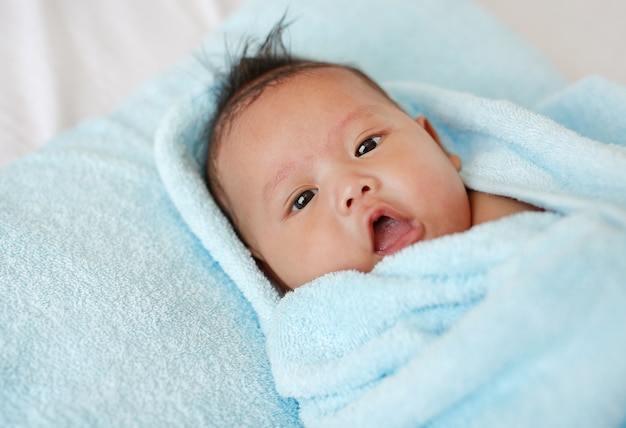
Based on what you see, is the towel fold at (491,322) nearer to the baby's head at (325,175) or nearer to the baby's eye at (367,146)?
the baby's head at (325,175)

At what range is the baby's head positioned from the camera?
3.23ft

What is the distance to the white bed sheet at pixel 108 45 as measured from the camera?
166 centimetres

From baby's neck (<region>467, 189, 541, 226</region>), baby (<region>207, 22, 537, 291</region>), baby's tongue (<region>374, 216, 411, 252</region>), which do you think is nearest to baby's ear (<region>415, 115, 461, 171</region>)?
baby (<region>207, 22, 537, 291</region>)

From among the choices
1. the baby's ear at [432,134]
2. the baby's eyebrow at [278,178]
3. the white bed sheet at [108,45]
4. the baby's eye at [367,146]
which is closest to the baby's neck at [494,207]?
the baby's ear at [432,134]

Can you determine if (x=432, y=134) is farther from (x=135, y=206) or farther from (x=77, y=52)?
(x=77, y=52)

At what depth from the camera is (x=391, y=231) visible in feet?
3.33

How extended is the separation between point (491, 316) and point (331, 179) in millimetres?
377

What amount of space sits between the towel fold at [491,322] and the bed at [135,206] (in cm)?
6

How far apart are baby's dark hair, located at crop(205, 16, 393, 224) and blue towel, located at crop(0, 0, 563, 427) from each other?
47 millimetres

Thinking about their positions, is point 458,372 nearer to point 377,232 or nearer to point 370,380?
point 370,380

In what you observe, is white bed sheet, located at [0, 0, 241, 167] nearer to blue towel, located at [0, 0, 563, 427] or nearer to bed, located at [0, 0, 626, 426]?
bed, located at [0, 0, 626, 426]

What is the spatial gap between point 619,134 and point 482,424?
2.46 ft

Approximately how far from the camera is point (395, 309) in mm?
870

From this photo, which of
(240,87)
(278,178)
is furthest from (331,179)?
(240,87)
